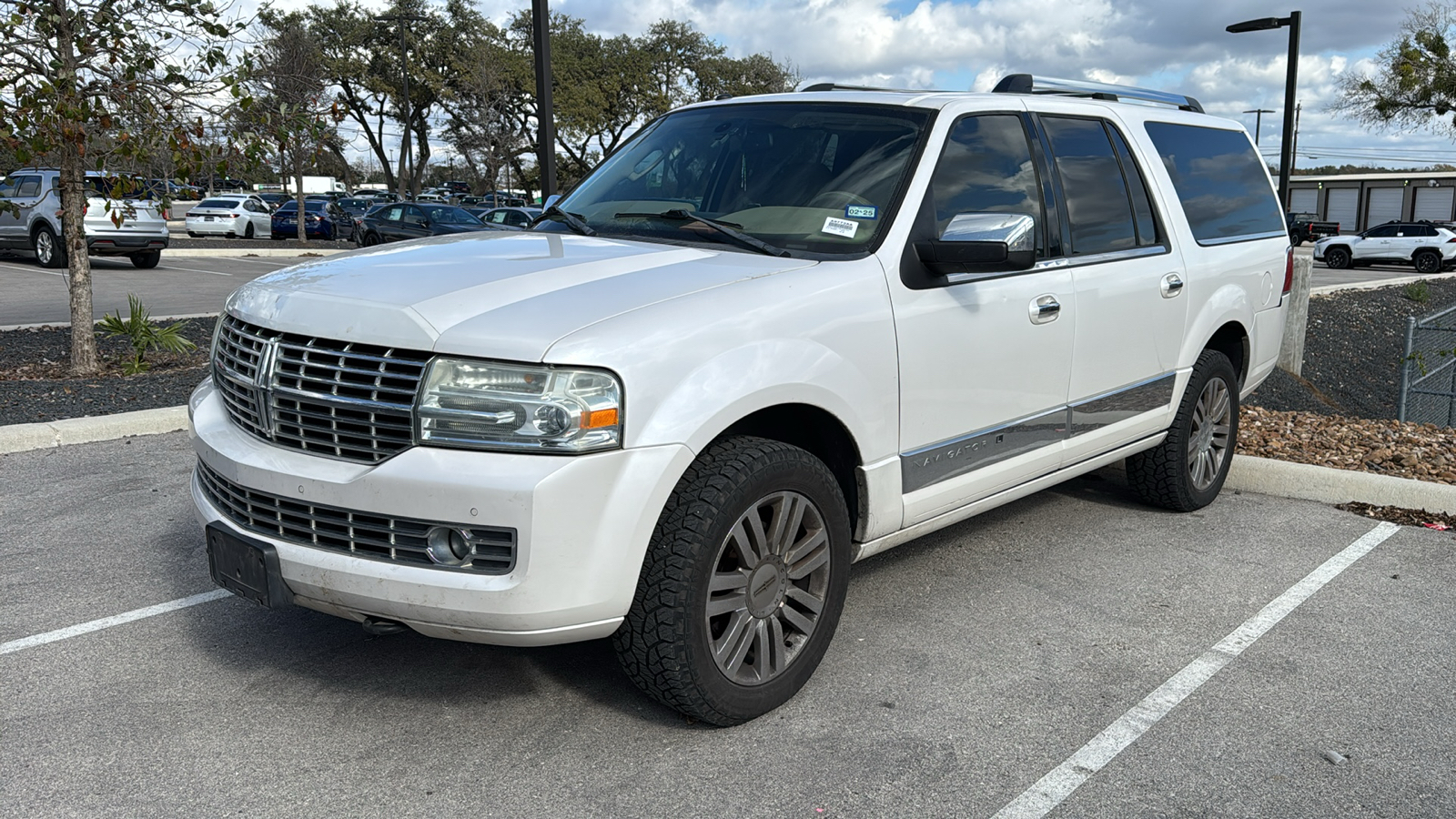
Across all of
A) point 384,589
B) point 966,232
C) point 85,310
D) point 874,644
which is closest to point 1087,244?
point 966,232

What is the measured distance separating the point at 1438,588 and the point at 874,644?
2.46 m

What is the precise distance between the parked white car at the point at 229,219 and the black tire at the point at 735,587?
120 ft

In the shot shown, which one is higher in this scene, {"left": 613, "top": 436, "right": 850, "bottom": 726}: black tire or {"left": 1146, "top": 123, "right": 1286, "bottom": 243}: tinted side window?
{"left": 1146, "top": 123, "right": 1286, "bottom": 243}: tinted side window

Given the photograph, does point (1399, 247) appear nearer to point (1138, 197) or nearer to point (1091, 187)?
point (1138, 197)

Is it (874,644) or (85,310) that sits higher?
(85,310)

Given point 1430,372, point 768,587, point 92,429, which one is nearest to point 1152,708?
point 768,587

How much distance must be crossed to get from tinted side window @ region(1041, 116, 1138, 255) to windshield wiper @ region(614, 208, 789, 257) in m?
1.46

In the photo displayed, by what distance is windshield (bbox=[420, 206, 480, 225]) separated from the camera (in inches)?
1153

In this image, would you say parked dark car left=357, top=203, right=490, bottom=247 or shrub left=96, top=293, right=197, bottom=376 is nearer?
shrub left=96, top=293, right=197, bottom=376

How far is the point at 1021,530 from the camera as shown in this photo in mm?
5539

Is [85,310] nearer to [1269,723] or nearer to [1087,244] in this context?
[1087,244]

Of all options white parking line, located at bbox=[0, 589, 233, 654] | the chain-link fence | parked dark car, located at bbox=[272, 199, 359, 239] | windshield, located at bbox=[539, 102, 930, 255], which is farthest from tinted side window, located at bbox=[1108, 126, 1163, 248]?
parked dark car, located at bbox=[272, 199, 359, 239]

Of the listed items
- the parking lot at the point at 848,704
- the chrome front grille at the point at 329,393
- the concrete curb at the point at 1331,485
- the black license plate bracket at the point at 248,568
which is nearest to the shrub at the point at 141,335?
the parking lot at the point at 848,704

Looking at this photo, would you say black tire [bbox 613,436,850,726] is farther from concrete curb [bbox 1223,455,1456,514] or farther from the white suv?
concrete curb [bbox 1223,455,1456,514]
